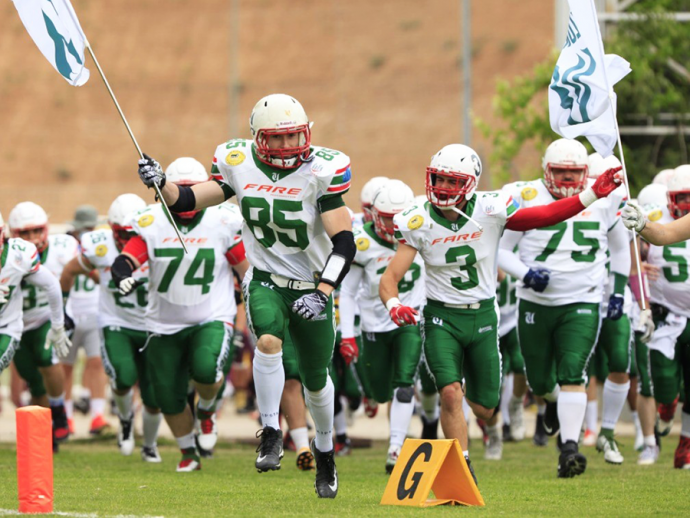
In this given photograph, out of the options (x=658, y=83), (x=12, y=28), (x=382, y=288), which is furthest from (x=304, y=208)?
(x=12, y=28)

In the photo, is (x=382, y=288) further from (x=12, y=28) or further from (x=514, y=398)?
(x=12, y=28)

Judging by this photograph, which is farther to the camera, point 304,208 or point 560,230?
point 560,230

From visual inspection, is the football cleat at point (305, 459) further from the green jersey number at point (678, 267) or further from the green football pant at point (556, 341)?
the green jersey number at point (678, 267)

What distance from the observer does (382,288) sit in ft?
27.1

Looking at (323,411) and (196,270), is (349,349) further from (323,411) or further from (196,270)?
(323,411)

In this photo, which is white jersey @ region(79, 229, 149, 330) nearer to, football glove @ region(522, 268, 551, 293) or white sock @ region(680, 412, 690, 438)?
football glove @ region(522, 268, 551, 293)

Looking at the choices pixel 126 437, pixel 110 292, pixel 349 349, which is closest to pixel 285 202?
pixel 349 349

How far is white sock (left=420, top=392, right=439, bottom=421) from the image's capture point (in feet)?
34.6

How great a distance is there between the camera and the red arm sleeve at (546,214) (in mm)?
8062

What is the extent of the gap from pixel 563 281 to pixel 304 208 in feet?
Result: 8.99

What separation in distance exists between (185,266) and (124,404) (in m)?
1.85

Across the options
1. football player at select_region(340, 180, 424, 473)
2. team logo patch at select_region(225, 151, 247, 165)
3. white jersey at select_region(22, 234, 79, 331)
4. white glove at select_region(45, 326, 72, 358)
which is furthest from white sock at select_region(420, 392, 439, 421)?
team logo patch at select_region(225, 151, 247, 165)

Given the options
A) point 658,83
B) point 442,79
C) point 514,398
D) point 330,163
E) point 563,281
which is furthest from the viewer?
point 442,79

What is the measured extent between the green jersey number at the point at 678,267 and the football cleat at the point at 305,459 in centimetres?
295
